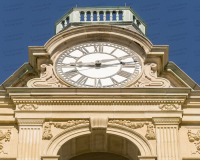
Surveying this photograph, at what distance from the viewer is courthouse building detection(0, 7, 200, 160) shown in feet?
80.6

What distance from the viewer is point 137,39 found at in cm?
2684

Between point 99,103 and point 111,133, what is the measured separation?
0.90 metres

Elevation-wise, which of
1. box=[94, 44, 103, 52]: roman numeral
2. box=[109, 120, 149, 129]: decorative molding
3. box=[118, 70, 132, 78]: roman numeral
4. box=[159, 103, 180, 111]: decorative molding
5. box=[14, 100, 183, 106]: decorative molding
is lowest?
box=[109, 120, 149, 129]: decorative molding

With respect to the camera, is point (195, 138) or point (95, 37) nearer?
point (195, 138)

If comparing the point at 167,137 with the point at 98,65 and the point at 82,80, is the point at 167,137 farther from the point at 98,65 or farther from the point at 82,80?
the point at 98,65

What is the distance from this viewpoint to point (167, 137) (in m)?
24.6

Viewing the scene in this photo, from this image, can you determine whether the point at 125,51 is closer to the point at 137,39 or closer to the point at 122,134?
the point at 137,39

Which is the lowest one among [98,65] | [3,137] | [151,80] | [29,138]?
[29,138]

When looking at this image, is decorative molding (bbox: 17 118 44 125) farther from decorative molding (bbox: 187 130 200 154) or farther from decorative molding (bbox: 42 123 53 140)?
decorative molding (bbox: 187 130 200 154)

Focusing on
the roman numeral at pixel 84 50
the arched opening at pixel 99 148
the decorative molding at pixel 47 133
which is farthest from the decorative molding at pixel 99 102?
the roman numeral at pixel 84 50

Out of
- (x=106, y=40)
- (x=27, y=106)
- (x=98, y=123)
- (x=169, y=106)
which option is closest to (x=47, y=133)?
(x=27, y=106)

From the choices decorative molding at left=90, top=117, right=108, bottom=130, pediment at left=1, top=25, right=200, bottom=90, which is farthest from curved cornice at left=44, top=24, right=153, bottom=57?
decorative molding at left=90, top=117, right=108, bottom=130

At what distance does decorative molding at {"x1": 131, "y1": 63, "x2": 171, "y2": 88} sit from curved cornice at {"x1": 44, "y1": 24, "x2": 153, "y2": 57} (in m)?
0.49

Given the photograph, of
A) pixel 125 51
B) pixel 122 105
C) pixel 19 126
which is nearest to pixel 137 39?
pixel 125 51
